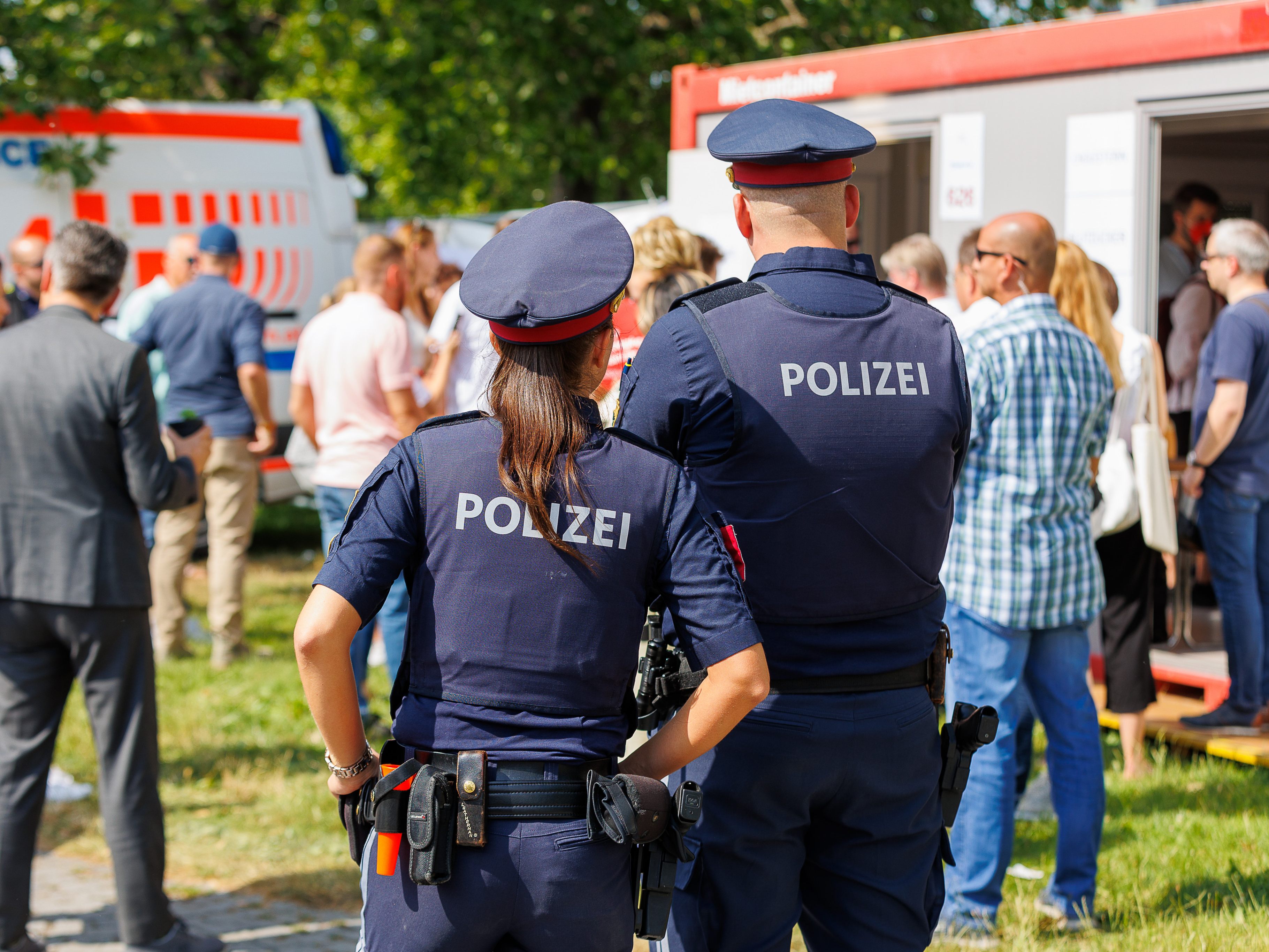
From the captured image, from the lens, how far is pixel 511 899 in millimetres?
1997

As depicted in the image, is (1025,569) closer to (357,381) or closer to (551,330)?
(551,330)

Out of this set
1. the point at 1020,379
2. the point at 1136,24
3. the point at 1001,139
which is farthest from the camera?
the point at 1001,139

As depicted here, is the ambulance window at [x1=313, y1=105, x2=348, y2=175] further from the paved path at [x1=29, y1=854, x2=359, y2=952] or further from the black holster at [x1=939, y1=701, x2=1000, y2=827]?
the black holster at [x1=939, y1=701, x2=1000, y2=827]

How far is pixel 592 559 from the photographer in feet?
6.66

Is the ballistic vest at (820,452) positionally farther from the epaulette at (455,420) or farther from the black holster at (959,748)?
the epaulette at (455,420)

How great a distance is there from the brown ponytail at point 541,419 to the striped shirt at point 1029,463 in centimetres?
188

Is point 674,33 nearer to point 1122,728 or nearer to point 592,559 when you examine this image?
point 1122,728

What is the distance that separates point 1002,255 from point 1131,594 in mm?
1822

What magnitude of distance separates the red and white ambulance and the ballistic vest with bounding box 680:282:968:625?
685 centimetres

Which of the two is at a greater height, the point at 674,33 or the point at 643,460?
the point at 674,33

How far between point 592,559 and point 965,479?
2.06m

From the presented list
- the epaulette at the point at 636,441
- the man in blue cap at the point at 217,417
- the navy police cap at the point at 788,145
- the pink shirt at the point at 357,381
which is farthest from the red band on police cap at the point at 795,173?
the man in blue cap at the point at 217,417

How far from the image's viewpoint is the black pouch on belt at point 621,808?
2010 millimetres

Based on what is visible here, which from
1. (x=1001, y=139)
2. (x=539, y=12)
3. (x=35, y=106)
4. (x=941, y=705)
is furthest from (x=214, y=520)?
(x=539, y=12)
